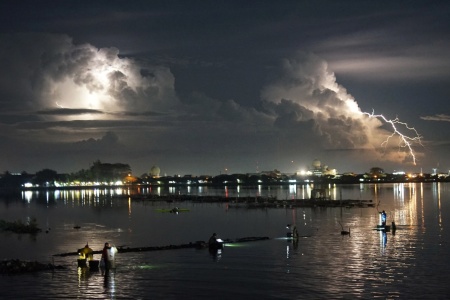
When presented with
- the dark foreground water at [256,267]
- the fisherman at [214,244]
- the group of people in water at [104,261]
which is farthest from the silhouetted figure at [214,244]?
the group of people in water at [104,261]

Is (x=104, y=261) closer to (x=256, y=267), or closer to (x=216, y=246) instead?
(x=256, y=267)

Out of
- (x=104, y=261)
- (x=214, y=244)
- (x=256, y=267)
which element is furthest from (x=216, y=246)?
(x=104, y=261)

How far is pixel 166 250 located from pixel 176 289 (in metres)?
14.6

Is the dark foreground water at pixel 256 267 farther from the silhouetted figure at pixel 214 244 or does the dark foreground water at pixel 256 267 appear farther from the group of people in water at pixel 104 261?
the silhouetted figure at pixel 214 244

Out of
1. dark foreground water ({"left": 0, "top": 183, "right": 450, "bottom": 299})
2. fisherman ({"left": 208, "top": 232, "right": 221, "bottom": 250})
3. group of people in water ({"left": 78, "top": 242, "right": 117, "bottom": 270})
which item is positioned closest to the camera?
dark foreground water ({"left": 0, "top": 183, "right": 450, "bottom": 299})

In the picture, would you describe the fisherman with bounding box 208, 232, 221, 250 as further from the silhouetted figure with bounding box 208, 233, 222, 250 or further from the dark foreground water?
the dark foreground water

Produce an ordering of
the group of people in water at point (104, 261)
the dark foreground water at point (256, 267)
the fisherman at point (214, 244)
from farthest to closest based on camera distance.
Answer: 1. the fisherman at point (214, 244)
2. the group of people in water at point (104, 261)
3. the dark foreground water at point (256, 267)

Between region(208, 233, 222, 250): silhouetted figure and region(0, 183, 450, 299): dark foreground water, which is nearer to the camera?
region(0, 183, 450, 299): dark foreground water

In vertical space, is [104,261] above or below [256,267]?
above

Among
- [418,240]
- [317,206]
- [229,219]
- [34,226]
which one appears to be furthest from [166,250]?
[317,206]

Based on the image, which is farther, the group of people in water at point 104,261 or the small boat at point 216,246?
the small boat at point 216,246

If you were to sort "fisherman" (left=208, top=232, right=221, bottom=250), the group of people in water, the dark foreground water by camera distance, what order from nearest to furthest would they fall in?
the dark foreground water
the group of people in water
"fisherman" (left=208, top=232, right=221, bottom=250)

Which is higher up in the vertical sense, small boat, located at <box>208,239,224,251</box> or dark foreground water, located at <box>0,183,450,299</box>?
small boat, located at <box>208,239,224,251</box>

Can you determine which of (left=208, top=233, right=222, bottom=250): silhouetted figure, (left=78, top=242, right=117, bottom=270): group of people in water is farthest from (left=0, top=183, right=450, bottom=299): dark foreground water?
(left=208, top=233, right=222, bottom=250): silhouetted figure
